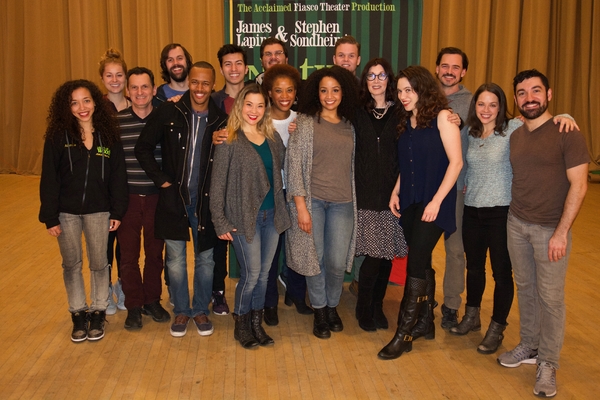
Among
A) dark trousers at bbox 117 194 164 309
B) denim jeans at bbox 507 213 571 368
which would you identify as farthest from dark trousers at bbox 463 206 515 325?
dark trousers at bbox 117 194 164 309

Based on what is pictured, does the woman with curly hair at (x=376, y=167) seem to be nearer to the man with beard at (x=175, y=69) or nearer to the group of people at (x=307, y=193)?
the group of people at (x=307, y=193)


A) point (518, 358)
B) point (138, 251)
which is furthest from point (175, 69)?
point (518, 358)

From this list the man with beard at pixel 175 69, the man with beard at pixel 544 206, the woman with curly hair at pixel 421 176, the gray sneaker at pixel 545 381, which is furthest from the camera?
the man with beard at pixel 175 69

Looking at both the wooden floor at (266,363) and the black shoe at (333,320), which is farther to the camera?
the black shoe at (333,320)

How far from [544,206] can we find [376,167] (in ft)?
3.05

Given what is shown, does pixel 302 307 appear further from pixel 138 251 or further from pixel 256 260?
pixel 138 251

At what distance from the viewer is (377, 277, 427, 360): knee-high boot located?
318 centimetres

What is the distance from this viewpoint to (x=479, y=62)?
29.8 feet

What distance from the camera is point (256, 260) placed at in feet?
10.7

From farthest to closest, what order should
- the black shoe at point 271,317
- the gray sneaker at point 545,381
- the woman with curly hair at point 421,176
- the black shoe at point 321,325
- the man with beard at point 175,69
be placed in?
the man with beard at point 175,69 < the black shoe at point 271,317 < the black shoe at point 321,325 < the woman with curly hair at point 421,176 < the gray sneaker at point 545,381

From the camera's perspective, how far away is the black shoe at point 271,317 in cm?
365

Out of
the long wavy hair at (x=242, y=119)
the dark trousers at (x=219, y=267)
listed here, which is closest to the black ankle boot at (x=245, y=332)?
the dark trousers at (x=219, y=267)

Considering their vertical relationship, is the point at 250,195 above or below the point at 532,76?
below

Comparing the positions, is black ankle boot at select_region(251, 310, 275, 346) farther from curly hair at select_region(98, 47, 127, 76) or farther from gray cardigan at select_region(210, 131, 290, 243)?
curly hair at select_region(98, 47, 127, 76)
